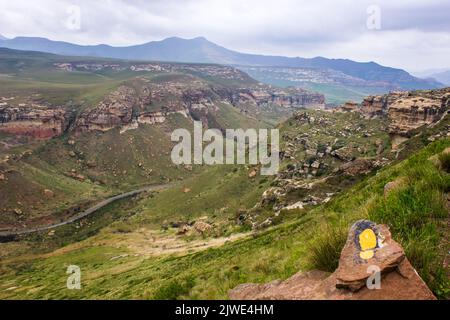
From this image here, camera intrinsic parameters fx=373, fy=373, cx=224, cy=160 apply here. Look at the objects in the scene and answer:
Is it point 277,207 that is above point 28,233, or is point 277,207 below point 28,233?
above

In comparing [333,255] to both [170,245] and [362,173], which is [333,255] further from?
[170,245]

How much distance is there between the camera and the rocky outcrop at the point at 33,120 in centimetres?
16325

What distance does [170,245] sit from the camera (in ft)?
192

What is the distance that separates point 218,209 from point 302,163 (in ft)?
60.2

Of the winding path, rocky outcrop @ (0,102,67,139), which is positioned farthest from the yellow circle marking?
rocky outcrop @ (0,102,67,139)

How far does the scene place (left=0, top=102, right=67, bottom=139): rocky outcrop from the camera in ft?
536

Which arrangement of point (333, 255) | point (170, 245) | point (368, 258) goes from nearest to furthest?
1. point (368, 258)
2. point (333, 255)
3. point (170, 245)

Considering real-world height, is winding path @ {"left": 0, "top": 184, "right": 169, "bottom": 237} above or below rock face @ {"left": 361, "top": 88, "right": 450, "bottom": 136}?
below

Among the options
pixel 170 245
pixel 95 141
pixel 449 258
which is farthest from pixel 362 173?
pixel 95 141

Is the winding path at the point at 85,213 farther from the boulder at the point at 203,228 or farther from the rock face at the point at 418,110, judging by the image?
the rock face at the point at 418,110

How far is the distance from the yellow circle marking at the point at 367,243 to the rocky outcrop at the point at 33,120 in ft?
600

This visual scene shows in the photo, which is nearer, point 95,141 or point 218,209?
point 218,209

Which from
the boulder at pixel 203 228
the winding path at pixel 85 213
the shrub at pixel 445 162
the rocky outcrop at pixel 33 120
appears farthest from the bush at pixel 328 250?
the rocky outcrop at pixel 33 120

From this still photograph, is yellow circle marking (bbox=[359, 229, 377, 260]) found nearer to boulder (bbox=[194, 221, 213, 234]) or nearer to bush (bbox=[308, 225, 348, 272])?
bush (bbox=[308, 225, 348, 272])
